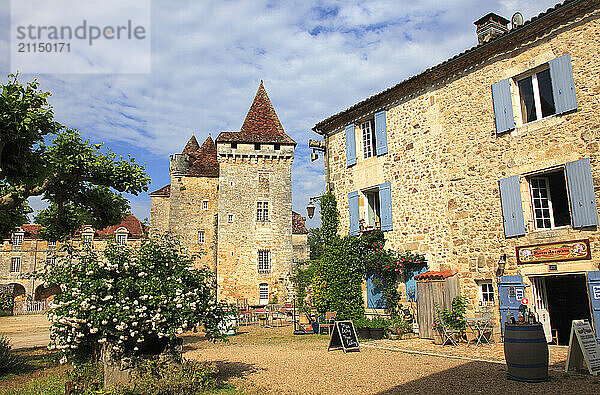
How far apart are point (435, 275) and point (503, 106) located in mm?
4545

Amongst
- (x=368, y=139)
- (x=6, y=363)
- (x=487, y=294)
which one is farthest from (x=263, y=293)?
(x=6, y=363)

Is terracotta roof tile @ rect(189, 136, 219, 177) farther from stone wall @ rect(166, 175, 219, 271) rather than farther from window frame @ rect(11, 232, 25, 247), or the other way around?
window frame @ rect(11, 232, 25, 247)

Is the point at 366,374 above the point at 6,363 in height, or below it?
below

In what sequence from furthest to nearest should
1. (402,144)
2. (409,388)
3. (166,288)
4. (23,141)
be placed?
(402,144), (23,141), (409,388), (166,288)

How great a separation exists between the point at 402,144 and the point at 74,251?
955cm

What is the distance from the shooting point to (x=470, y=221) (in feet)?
36.6

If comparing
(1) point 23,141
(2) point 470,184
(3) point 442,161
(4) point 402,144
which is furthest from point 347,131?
(1) point 23,141

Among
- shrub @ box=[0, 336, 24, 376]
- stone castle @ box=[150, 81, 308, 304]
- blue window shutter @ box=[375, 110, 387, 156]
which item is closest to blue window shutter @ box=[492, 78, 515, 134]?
blue window shutter @ box=[375, 110, 387, 156]

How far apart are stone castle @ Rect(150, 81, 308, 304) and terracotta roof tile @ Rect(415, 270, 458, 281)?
1652 cm

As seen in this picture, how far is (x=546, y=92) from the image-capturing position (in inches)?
403

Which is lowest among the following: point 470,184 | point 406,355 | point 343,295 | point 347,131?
point 406,355

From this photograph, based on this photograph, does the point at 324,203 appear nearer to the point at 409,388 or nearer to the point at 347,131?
the point at 347,131

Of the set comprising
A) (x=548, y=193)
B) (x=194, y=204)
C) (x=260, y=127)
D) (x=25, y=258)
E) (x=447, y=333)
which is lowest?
(x=447, y=333)

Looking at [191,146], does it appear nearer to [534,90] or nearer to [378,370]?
[534,90]
